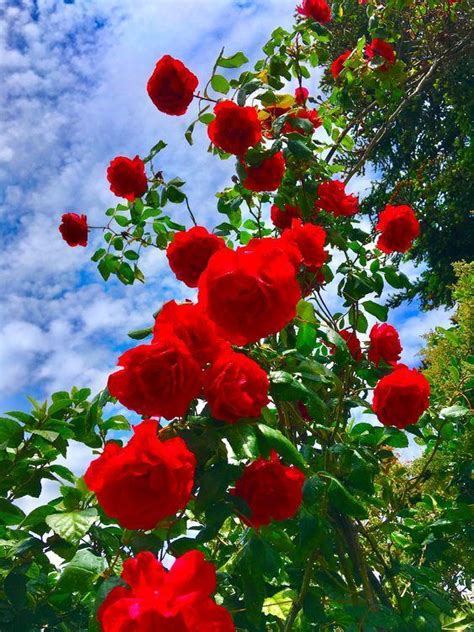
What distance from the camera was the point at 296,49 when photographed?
3.10m

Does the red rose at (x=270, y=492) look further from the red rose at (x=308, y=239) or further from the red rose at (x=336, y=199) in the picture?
the red rose at (x=336, y=199)

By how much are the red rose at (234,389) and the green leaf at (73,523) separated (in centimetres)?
37

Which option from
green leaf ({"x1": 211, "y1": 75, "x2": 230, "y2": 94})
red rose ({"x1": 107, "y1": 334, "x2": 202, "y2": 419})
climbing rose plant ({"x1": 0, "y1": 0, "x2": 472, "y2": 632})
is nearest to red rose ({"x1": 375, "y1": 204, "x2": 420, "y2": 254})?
climbing rose plant ({"x1": 0, "y1": 0, "x2": 472, "y2": 632})

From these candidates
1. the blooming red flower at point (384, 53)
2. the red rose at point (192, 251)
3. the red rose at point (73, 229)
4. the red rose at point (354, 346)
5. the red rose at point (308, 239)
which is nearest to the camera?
the red rose at point (192, 251)

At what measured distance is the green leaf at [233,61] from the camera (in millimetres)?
2525

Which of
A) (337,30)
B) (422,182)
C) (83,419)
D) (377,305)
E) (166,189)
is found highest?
(337,30)

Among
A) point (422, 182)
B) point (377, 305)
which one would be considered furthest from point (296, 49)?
point (422, 182)

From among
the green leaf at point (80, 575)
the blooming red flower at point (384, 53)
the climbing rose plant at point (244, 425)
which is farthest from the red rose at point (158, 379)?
the blooming red flower at point (384, 53)

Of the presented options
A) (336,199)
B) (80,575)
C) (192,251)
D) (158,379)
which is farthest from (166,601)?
(336,199)

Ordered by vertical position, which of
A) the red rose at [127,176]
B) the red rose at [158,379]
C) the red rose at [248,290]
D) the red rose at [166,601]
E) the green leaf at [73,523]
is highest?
the red rose at [127,176]

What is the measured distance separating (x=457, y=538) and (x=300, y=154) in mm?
1727

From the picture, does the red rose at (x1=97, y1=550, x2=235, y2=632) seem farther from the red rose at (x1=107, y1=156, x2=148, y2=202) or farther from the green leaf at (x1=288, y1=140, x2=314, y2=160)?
the red rose at (x1=107, y1=156, x2=148, y2=202)

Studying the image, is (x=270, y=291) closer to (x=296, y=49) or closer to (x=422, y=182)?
(x=296, y=49)

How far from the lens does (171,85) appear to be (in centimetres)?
244
